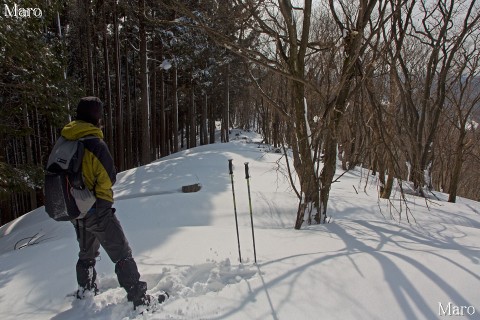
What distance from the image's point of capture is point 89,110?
106 inches

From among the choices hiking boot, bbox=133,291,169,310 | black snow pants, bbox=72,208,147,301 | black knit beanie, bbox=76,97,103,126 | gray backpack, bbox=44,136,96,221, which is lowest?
hiking boot, bbox=133,291,169,310

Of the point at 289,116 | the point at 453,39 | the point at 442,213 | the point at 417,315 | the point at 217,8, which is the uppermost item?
the point at 453,39

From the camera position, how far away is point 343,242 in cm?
402

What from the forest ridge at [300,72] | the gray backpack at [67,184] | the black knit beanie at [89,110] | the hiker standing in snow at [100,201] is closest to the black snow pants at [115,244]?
the hiker standing in snow at [100,201]

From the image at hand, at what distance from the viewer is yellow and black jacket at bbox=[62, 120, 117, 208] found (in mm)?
2582

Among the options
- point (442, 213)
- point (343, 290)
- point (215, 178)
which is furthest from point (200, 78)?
point (343, 290)

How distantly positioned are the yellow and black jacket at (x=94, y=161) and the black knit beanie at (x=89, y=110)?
85 mm

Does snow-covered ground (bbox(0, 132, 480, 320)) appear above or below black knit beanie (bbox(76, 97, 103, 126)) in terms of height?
below

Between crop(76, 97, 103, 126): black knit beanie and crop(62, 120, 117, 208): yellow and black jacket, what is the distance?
0.28ft

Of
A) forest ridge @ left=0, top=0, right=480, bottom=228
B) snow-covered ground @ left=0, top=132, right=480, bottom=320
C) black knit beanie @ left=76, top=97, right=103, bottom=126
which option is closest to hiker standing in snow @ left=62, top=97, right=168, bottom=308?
black knit beanie @ left=76, top=97, right=103, bottom=126

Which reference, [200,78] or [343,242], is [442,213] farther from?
[200,78]

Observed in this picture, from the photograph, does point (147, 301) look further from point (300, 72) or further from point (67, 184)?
point (300, 72)

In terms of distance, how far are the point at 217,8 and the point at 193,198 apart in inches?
145

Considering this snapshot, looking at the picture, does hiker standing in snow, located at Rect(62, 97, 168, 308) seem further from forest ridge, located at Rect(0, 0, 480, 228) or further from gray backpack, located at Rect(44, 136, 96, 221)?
forest ridge, located at Rect(0, 0, 480, 228)
